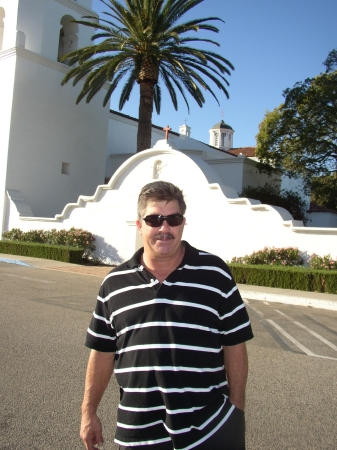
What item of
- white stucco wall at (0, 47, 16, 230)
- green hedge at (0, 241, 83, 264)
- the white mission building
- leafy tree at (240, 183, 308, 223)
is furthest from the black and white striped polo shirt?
white stucco wall at (0, 47, 16, 230)

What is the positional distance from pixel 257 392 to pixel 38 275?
36.9ft

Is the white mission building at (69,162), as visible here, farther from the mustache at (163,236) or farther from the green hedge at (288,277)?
the mustache at (163,236)

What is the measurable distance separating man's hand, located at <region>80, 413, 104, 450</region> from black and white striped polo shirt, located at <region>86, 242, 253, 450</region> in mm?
189

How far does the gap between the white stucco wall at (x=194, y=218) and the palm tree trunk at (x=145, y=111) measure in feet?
7.64

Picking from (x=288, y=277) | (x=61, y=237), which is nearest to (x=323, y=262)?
(x=288, y=277)

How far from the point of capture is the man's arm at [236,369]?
8.00 feet

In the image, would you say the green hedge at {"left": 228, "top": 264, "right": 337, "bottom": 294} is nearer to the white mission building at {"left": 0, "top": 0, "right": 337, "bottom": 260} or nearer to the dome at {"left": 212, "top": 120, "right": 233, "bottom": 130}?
the white mission building at {"left": 0, "top": 0, "right": 337, "bottom": 260}

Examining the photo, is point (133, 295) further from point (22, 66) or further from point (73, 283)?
point (22, 66)

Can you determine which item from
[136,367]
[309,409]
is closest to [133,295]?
[136,367]

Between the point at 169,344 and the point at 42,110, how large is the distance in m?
26.0

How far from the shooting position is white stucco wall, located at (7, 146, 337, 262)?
16.0 m

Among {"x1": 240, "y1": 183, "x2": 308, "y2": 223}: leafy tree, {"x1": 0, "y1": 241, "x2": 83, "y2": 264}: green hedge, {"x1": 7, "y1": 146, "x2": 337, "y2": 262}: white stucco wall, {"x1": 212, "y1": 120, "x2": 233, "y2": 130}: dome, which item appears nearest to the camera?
{"x1": 7, "y1": 146, "x2": 337, "y2": 262}: white stucco wall

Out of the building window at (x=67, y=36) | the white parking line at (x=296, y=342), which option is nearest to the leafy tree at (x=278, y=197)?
the building window at (x=67, y=36)

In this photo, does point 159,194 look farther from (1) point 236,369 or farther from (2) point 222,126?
(2) point 222,126
